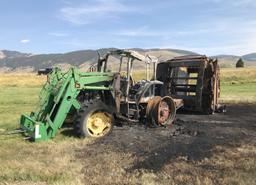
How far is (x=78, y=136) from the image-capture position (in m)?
11.3

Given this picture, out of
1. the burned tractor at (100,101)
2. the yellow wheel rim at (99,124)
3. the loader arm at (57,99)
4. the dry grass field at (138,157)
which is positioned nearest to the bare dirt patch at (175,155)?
the dry grass field at (138,157)

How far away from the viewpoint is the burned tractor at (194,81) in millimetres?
16266

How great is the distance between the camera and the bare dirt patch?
7395mm

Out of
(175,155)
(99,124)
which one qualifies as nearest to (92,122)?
(99,124)

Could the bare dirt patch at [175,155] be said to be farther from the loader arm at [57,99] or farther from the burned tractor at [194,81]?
the burned tractor at [194,81]

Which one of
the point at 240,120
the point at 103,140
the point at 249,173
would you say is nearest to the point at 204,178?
the point at 249,173

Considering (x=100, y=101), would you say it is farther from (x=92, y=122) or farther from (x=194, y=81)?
(x=194, y=81)

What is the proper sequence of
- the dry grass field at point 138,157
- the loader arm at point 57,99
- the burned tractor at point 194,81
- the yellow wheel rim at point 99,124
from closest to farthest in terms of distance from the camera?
1. the dry grass field at point 138,157
2. the loader arm at point 57,99
3. the yellow wheel rim at point 99,124
4. the burned tractor at point 194,81

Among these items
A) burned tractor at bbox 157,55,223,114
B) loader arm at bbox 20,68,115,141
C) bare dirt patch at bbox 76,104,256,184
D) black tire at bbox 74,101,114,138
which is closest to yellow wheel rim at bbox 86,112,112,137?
black tire at bbox 74,101,114,138

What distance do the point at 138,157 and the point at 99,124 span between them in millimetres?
2946

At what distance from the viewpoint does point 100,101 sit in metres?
11.7

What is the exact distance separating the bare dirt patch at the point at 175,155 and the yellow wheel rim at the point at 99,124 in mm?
350

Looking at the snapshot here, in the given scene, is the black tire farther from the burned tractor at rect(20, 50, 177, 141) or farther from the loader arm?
the loader arm

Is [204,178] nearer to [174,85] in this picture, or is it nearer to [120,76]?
[120,76]
